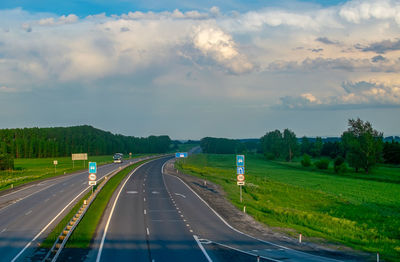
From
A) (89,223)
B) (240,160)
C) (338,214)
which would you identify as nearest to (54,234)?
(89,223)

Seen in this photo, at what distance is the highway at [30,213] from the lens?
25.1 m

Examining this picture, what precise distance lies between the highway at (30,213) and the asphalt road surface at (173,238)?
4115 millimetres

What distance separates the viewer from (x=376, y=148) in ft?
382

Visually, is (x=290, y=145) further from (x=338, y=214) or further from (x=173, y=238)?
(x=173, y=238)

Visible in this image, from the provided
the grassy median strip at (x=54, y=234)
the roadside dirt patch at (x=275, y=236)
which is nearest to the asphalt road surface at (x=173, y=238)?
the roadside dirt patch at (x=275, y=236)

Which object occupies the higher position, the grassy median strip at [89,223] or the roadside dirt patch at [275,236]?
the grassy median strip at [89,223]

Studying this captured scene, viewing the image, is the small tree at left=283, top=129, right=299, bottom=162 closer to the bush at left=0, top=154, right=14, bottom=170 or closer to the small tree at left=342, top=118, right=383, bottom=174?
the small tree at left=342, top=118, right=383, bottom=174

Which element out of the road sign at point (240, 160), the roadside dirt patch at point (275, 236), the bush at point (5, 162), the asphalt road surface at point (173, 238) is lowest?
the roadside dirt patch at point (275, 236)

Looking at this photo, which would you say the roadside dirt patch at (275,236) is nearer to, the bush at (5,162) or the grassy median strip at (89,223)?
the grassy median strip at (89,223)

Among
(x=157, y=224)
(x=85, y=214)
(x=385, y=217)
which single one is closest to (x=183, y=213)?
(x=157, y=224)

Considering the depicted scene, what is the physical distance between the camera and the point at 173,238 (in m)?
27.4

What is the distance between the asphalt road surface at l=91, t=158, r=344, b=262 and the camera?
75.2 ft

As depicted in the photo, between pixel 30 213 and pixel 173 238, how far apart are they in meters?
16.8

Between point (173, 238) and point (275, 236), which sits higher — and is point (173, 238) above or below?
above
